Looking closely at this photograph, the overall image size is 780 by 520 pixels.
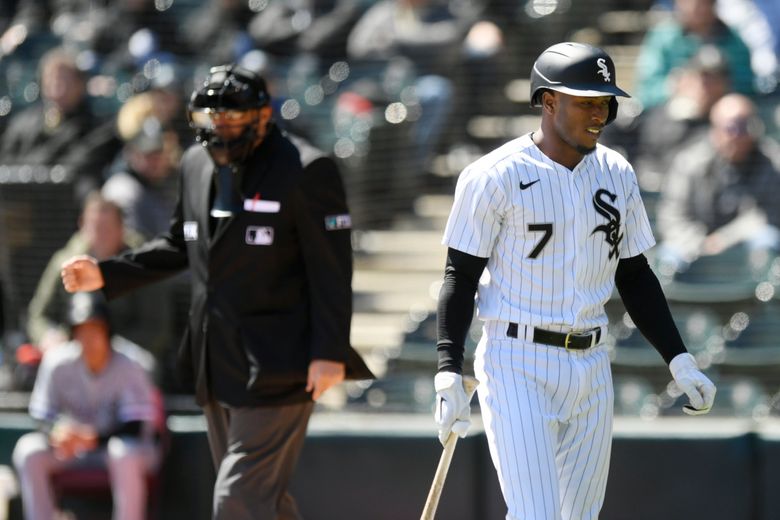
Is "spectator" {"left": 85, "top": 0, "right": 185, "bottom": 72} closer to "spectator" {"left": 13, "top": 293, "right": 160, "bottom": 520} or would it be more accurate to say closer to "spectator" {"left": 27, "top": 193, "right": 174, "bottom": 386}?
"spectator" {"left": 27, "top": 193, "right": 174, "bottom": 386}

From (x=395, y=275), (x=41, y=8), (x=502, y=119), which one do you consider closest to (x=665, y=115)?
(x=502, y=119)

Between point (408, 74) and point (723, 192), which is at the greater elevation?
point (408, 74)

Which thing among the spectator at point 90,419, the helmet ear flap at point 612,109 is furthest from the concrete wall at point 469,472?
the helmet ear flap at point 612,109

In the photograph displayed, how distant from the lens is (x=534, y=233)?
3541mm

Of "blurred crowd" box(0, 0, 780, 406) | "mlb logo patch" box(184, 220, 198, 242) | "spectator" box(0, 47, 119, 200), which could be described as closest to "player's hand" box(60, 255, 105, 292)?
"mlb logo patch" box(184, 220, 198, 242)

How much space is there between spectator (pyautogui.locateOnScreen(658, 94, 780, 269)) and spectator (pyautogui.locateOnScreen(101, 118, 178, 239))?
278cm

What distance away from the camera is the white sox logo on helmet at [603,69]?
3484mm

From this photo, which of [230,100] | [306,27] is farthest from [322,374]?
[306,27]

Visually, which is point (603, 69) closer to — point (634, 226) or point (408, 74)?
point (634, 226)

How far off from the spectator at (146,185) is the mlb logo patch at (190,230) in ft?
9.74

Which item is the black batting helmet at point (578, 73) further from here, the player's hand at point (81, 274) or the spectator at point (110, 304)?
the spectator at point (110, 304)

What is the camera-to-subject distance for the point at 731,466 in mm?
5488

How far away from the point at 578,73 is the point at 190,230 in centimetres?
156

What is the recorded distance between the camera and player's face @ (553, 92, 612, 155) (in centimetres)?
352
